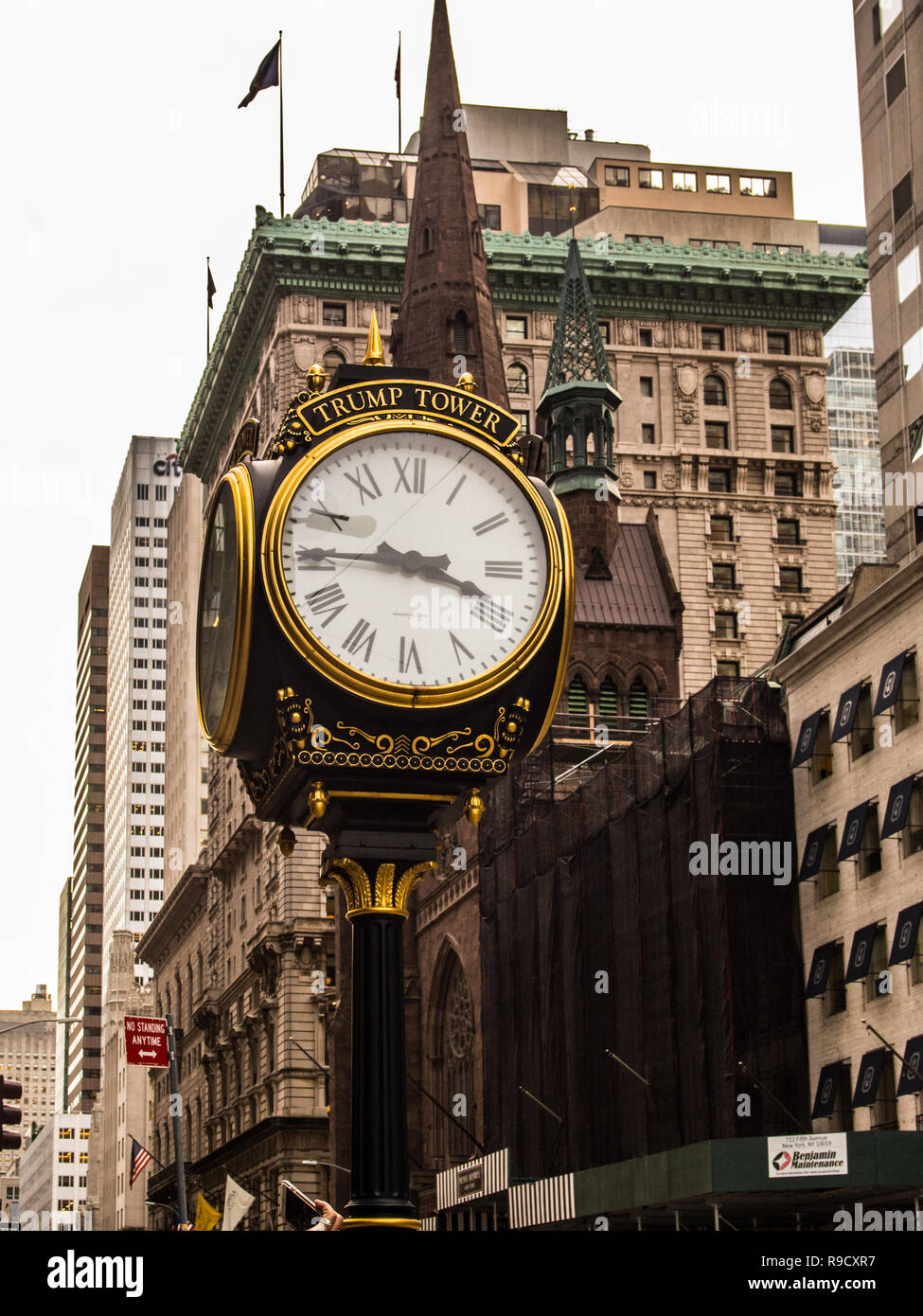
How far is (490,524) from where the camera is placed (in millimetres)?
9852

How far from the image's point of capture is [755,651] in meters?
121

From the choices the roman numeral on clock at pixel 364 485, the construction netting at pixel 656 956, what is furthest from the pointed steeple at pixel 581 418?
the roman numeral on clock at pixel 364 485

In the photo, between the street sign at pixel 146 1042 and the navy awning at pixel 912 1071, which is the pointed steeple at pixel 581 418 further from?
the street sign at pixel 146 1042

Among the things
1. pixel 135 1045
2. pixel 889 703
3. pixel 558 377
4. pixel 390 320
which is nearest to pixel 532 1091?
pixel 889 703

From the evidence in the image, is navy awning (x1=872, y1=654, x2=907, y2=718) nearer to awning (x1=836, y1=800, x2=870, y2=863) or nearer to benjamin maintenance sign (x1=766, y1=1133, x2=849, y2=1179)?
awning (x1=836, y1=800, x2=870, y2=863)

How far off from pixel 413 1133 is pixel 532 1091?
2121cm

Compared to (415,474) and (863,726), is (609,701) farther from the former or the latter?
(415,474)

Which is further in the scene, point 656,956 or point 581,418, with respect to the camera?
point 581,418

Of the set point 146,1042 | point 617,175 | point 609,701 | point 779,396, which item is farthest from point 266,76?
point 146,1042

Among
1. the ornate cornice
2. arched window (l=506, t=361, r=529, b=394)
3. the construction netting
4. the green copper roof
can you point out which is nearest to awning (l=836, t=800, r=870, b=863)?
the construction netting

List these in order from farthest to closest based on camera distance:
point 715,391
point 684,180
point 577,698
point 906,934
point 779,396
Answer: point 684,180 < point 779,396 < point 715,391 < point 577,698 < point 906,934

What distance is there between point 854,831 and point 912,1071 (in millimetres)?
7131
